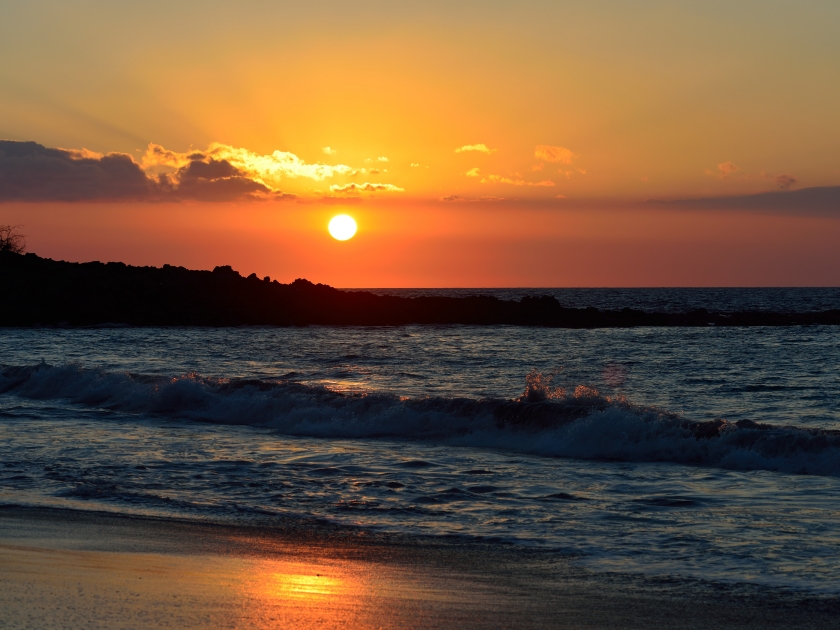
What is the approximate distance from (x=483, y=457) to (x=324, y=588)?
23.3ft

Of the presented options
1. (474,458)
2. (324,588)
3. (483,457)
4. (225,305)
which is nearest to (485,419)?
(483,457)

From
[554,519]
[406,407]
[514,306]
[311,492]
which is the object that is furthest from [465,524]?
[514,306]

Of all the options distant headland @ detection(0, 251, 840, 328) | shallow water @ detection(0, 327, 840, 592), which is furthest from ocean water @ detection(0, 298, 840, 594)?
distant headland @ detection(0, 251, 840, 328)

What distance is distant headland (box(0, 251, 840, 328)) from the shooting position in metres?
55.3

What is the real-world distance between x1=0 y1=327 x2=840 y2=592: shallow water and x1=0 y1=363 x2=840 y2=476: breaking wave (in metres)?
0.04

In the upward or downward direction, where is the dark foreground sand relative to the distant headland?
downward

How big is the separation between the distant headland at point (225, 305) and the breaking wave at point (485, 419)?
34.2 m

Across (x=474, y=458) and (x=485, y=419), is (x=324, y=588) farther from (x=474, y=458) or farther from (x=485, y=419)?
(x=485, y=419)

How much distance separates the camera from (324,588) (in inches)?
242

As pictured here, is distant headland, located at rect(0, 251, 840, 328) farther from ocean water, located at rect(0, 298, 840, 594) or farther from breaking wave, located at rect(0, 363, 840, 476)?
breaking wave, located at rect(0, 363, 840, 476)

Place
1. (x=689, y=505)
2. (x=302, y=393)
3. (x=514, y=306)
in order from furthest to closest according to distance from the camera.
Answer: (x=514, y=306) → (x=302, y=393) → (x=689, y=505)

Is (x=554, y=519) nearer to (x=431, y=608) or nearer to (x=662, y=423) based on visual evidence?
(x=431, y=608)

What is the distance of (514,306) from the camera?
6253 centimetres

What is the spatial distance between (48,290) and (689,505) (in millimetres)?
55674
